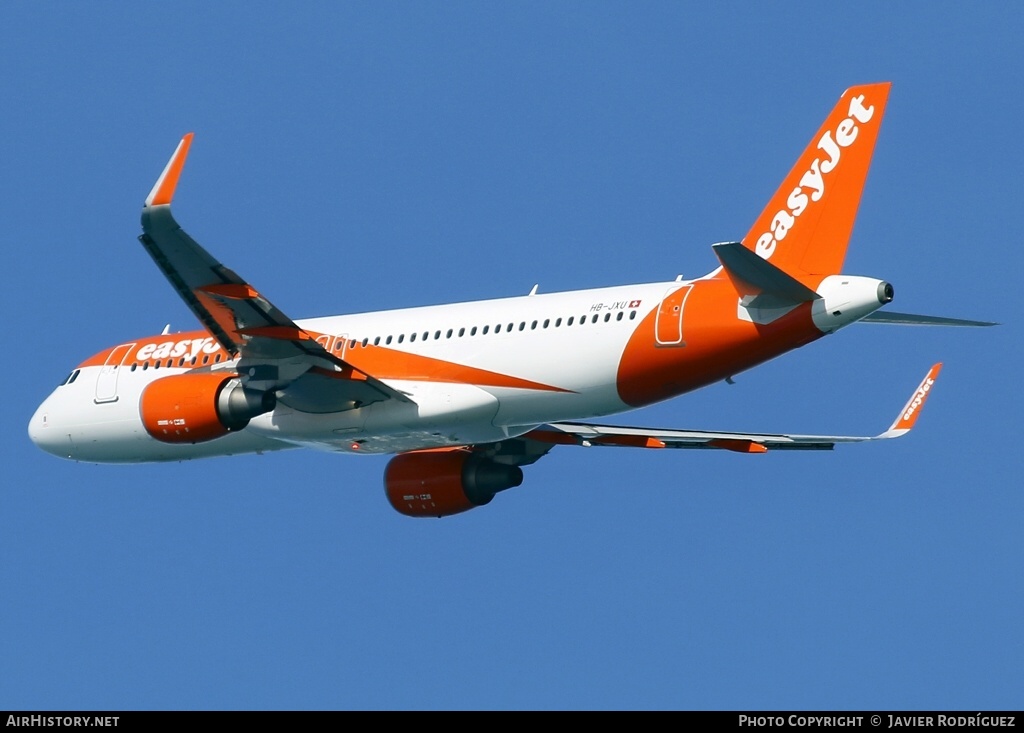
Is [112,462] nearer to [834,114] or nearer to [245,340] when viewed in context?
[245,340]

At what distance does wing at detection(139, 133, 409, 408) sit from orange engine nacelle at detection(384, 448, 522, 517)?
4783 millimetres

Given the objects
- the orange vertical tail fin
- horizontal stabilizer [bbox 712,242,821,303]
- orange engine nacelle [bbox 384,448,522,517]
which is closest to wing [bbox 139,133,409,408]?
orange engine nacelle [bbox 384,448,522,517]

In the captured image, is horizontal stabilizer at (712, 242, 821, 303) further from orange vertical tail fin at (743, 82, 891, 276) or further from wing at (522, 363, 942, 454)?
wing at (522, 363, 942, 454)

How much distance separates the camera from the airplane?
32969 millimetres

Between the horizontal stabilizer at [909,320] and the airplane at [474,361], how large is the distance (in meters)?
0.04

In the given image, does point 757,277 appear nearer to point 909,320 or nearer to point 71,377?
point 909,320

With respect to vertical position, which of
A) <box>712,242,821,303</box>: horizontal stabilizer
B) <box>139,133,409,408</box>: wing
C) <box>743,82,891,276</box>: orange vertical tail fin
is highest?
<box>743,82,891,276</box>: orange vertical tail fin

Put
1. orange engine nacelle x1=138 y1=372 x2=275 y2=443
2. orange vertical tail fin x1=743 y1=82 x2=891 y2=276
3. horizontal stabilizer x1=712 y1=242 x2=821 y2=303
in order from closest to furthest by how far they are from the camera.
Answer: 1. horizontal stabilizer x1=712 y1=242 x2=821 y2=303
2. orange vertical tail fin x1=743 y1=82 x2=891 y2=276
3. orange engine nacelle x1=138 y1=372 x2=275 y2=443

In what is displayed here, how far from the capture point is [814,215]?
3319 centimetres

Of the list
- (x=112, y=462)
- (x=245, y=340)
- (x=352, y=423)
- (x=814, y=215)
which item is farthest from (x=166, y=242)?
(x=814, y=215)

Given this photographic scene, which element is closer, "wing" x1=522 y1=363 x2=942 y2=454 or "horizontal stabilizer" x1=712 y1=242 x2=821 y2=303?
"horizontal stabilizer" x1=712 y1=242 x2=821 y2=303

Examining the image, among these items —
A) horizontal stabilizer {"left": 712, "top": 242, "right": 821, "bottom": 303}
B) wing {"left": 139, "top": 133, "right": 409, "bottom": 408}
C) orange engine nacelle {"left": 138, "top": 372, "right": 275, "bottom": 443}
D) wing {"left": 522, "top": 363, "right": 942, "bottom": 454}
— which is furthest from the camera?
wing {"left": 522, "top": 363, "right": 942, "bottom": 454}

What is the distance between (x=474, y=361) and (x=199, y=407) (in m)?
5.50

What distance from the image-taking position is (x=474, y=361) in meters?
36.2
